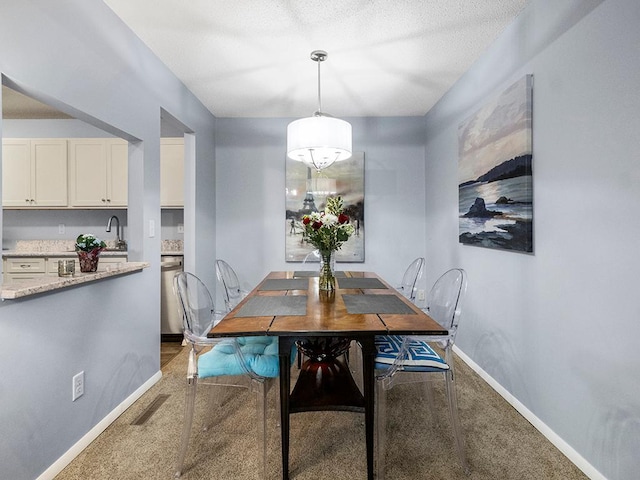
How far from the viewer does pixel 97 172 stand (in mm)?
3746

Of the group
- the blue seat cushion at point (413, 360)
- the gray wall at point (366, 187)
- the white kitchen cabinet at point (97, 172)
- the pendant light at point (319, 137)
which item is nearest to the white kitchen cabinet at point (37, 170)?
the white kitchen cabinet at point (97, 172)

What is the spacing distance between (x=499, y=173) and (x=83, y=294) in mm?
2641

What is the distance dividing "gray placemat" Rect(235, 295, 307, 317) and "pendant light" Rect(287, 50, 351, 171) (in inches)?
42.3

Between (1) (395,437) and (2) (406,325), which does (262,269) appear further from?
(2) (406,325)

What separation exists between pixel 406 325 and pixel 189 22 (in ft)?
7.44

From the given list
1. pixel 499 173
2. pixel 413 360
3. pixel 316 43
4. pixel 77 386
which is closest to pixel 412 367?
pixel 413 360

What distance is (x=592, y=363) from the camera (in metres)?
1.67

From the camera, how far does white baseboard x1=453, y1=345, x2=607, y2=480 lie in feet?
5.50

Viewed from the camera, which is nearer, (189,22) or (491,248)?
(189,22)

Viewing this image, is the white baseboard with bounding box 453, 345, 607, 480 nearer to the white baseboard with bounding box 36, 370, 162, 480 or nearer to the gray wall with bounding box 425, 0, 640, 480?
the gray wall with bounding box 425, 0, 640, 480

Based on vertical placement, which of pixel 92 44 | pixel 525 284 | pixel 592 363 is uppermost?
pixel 92 44

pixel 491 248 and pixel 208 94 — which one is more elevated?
pixel 208 94

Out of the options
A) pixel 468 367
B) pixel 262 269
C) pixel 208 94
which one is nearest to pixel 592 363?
pixel 468 367

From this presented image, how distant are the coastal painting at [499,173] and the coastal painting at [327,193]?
139 cm
